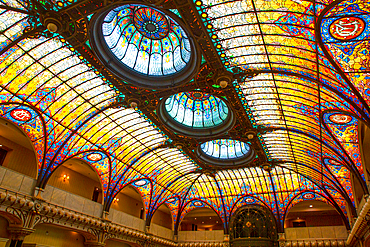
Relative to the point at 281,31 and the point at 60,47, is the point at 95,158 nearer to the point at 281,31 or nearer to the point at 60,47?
the point at 60,47

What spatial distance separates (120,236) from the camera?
30406mm

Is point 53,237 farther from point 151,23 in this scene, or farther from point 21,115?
point 151,23

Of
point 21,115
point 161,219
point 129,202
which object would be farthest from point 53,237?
point 161,219

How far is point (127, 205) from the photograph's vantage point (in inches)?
1515

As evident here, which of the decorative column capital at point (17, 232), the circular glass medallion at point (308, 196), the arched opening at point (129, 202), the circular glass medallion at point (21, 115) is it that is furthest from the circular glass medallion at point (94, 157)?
the circular glass medallion at point (308, 196)

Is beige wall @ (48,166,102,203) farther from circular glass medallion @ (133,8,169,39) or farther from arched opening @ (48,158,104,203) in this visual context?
circular glass medallion @ (133,8,169,39)

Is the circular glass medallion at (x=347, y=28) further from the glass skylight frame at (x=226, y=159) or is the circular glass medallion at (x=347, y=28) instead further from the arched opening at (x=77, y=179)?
the arched opening at (x=77, y=179)

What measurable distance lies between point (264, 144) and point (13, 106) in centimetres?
2281

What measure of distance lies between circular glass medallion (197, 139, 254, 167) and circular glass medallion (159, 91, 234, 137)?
5071 millimetres

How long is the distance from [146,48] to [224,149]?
18.0m

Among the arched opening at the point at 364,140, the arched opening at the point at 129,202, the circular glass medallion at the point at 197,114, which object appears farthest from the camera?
the arched opening at the point at 129,202

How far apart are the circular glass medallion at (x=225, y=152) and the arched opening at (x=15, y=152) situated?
698 inches

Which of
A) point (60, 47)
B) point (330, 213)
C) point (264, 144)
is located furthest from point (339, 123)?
point (330, 213)

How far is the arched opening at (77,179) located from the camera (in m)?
28.3
